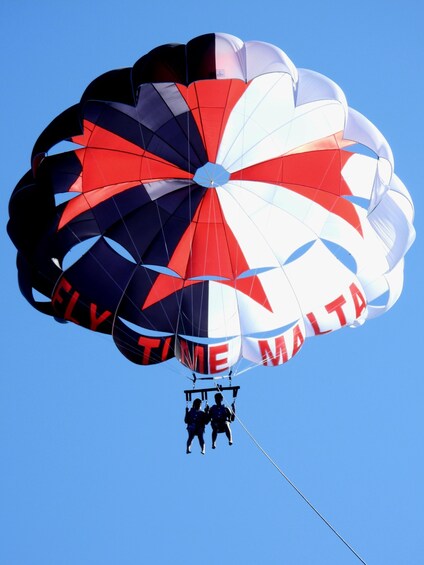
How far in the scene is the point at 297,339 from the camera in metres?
15.9

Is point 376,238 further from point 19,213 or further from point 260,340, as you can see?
point 19,213

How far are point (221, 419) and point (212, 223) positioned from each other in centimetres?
296

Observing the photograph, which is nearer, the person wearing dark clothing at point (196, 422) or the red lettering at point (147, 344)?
the person wearing dark clothing at point (196, 422)

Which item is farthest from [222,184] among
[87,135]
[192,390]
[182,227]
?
[192,390]

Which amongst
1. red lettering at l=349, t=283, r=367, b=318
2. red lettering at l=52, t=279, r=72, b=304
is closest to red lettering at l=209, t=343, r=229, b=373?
red lettering at l=349, t=283, r=367, b=318

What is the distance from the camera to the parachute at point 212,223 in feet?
51.3

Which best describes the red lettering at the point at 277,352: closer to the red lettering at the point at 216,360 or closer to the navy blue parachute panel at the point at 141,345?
the red lettering at the point at 216,360

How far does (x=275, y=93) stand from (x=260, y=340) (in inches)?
134

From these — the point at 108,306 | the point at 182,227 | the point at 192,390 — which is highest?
the point at 182,227

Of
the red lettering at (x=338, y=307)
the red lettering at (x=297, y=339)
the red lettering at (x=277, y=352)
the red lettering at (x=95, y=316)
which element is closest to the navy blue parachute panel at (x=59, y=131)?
the red lettering at (x=95, y=316)

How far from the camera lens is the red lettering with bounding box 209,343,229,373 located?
626 inches

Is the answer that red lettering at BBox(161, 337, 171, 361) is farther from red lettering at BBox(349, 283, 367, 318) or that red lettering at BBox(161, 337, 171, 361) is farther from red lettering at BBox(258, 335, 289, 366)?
red lettering at BBox(349, 283, 367, 318)

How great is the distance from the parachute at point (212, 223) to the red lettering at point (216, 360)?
0.02 meters

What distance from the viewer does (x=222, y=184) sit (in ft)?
54.0
